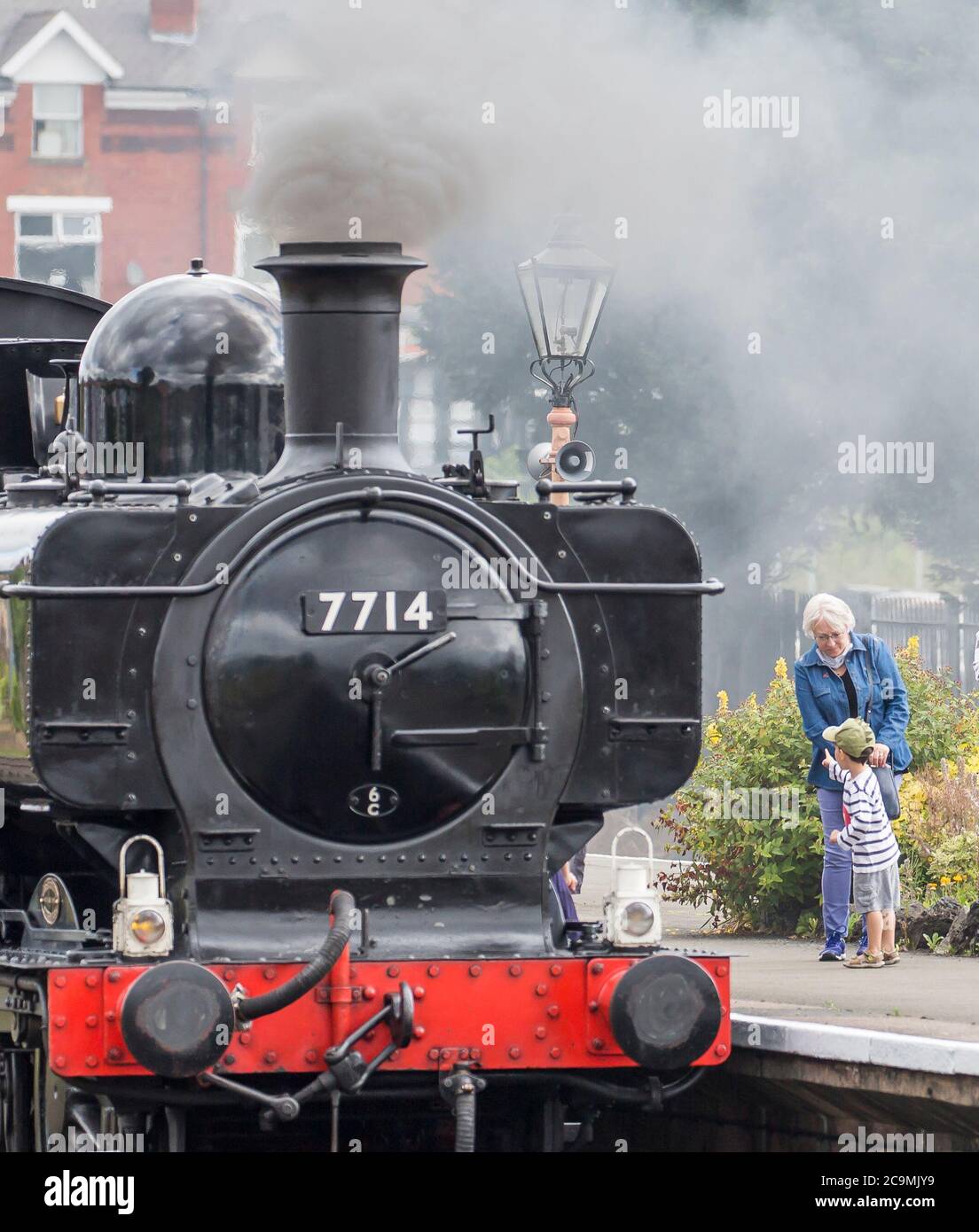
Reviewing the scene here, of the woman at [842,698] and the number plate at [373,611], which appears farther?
the woman at [842,698]

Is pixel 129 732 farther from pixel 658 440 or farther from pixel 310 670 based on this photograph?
pixel 658 440

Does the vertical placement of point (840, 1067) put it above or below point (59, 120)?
below

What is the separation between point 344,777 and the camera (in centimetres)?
660

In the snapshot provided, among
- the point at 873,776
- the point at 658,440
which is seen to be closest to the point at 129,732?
the point at 873,776

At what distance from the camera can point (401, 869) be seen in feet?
22.0

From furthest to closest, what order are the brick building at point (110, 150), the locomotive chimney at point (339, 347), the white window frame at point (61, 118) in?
the white window frame at point (61, 118)
the brick building at point (110, 150)
the locomotive chimney at point (339, 347)

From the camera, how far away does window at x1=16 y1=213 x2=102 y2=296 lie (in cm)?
3122

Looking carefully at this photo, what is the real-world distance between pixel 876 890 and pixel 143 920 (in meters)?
3.63

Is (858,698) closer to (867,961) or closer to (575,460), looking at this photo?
(867,961)

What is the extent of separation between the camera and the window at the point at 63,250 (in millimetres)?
31219

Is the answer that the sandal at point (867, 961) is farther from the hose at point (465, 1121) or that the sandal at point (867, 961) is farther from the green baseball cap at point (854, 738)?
the hose at point (465, 1121)

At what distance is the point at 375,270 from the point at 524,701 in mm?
1387

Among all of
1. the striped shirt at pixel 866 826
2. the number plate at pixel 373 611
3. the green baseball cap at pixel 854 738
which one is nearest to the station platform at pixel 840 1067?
the striped shirt at pixel 866 826

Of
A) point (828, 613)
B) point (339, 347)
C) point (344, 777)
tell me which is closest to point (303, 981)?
point (344, 777)
